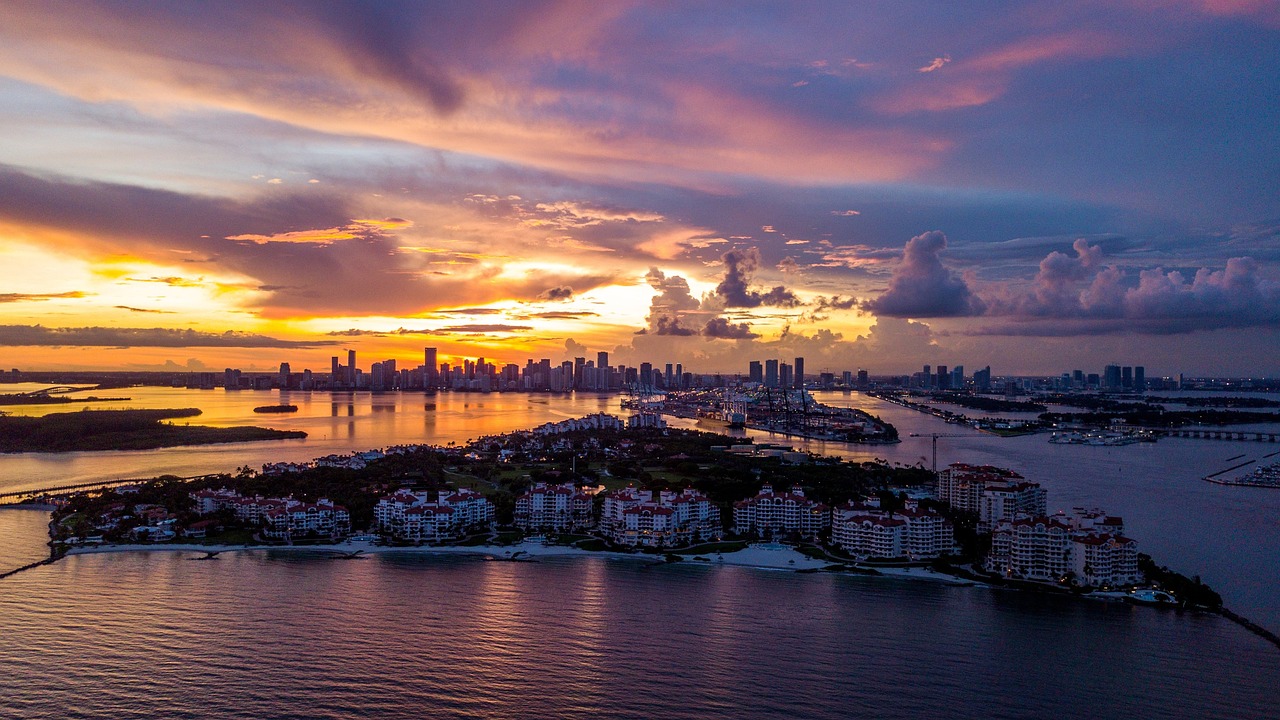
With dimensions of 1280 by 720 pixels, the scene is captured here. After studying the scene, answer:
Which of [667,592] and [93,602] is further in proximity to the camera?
[667,592]

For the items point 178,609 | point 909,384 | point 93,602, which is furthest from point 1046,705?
point 909,384

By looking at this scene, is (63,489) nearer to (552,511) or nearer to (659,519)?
(552,511)

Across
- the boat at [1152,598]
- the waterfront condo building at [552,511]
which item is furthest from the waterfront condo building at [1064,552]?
the waterfront condo building at [552,511]

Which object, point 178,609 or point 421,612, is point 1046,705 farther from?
point 178,609

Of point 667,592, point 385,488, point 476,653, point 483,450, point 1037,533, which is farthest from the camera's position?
point 483,450

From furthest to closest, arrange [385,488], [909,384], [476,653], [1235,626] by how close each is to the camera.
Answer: [909,384] < [385,488] < [1235,626] < [476,653]

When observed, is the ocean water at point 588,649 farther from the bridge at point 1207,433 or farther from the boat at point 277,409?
the boat at point 277,409

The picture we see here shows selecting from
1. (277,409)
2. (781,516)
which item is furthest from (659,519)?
(277,409)
